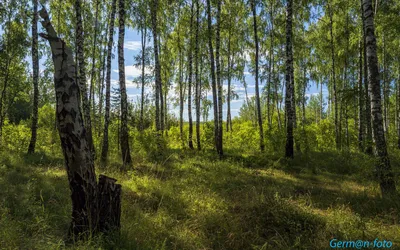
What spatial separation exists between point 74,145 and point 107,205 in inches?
39.2

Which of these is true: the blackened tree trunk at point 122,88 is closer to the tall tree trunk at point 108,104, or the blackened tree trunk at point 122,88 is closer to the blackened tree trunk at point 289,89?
the tall tree trunk at point 108,104

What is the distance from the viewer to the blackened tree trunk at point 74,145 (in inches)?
136

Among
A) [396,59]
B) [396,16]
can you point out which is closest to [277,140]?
[396,16]

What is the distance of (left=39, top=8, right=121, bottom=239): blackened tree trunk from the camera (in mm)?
3455

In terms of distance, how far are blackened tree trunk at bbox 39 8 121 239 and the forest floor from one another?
312mm

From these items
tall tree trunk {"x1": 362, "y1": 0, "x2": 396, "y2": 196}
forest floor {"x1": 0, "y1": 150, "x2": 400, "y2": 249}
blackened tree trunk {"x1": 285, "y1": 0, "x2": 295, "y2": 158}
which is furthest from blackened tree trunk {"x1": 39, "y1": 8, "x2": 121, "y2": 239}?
blackened tree trunk {"x1": 285, "y1": 0, "x2": 295, "y2": 158}

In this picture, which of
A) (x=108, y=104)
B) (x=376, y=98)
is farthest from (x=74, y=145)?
(x=108, y=104)

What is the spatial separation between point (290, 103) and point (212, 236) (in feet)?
25.5

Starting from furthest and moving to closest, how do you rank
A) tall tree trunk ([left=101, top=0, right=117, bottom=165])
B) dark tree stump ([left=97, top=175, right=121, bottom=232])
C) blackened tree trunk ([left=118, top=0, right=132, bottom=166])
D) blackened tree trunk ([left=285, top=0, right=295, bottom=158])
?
blackened tree trunk ([left=285, top=0, right=295, bottom=158]), tall tree trunk ([left=101, top=0, right=117, bottom=165]), blackened tree trunk ([left=118, top=0, right=132, bottom=166]), dark tree stump ([left=97, top=175, right=121, bottom=232])

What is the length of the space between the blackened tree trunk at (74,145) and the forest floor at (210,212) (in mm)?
312

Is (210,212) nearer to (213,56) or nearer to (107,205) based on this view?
(107,205)

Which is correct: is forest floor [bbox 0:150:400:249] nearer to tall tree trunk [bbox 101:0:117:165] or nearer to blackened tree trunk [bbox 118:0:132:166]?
blackened tree trunk [bbox 118:0:132:166]

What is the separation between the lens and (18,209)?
181 inches

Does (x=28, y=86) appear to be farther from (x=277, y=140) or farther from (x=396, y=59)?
(x=396, y=59)
